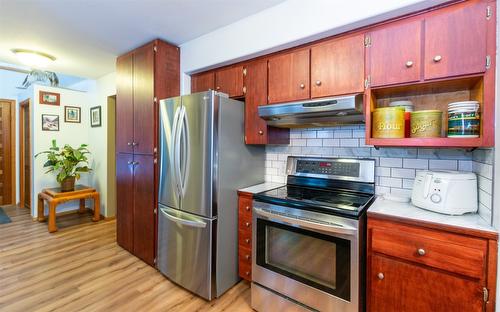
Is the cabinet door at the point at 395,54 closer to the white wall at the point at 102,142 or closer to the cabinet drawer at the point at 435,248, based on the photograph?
the cabinet drawer at the point at 435,248

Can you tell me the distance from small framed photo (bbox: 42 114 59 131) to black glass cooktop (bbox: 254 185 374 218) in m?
4.09

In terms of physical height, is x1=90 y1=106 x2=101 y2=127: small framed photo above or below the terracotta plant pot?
above

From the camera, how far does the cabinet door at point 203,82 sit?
8.04 feet

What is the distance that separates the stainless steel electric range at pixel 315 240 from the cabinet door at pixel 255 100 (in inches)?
20.3

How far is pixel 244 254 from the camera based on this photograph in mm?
2096

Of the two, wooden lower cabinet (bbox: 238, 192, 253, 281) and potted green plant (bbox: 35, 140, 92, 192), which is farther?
potted green plant (bbox: 35, 140, 92, 192)

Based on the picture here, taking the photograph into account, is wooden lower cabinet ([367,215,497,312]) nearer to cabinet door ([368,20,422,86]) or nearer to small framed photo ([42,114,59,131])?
cabinet door ([368,20,422,86])

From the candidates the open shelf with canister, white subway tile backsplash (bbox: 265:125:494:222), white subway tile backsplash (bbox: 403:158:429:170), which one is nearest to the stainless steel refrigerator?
white subway tile backsplash (bbox: 265:125:494:222)

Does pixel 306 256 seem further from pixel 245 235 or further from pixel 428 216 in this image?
pixel 428 216

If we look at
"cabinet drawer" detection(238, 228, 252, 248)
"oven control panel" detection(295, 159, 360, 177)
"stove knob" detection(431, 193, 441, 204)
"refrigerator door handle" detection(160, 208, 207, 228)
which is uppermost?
"oven control panel" detection(295, 159, 360, 177)

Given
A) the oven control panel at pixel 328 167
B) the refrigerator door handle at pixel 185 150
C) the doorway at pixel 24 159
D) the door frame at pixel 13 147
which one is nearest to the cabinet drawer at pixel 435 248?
the oven control panel at pixel 328 167

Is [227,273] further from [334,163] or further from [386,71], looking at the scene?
[386,71]

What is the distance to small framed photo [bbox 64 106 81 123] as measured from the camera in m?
4.13

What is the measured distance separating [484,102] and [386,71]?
0.51 meters
